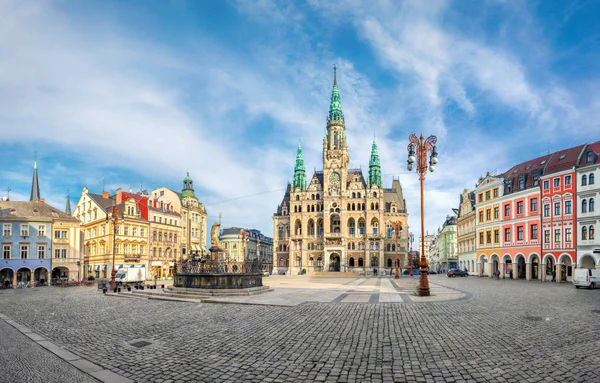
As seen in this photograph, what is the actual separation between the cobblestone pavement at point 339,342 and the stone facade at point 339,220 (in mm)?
Result: 74553

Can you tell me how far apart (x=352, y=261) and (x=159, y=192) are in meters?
43.4

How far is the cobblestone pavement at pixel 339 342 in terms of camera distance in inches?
327

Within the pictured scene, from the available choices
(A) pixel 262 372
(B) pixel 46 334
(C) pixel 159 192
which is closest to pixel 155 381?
(A) pixel 262 372

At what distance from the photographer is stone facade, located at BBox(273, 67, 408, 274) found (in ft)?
305

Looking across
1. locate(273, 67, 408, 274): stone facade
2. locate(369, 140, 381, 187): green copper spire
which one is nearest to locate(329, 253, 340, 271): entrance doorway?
locate(273, 67, 408, 274): stone facade

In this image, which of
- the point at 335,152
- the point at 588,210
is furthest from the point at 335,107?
the point at 588,210

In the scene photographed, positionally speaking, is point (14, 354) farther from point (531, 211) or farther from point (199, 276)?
point (531, 211)

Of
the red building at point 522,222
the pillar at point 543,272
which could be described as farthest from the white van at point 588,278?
the red building at point 522,222

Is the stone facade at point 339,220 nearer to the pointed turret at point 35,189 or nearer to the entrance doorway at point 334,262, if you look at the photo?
the entrance doorway at point 334,262

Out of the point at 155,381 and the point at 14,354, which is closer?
the point at 155,381

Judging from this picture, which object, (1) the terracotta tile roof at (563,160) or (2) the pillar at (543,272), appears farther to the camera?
(2) the pillar at (543,272)

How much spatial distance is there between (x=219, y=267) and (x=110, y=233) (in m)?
39.0

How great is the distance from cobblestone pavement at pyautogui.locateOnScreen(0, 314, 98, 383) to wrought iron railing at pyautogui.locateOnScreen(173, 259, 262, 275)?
1384 centimetres

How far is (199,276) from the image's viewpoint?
2508 cm
